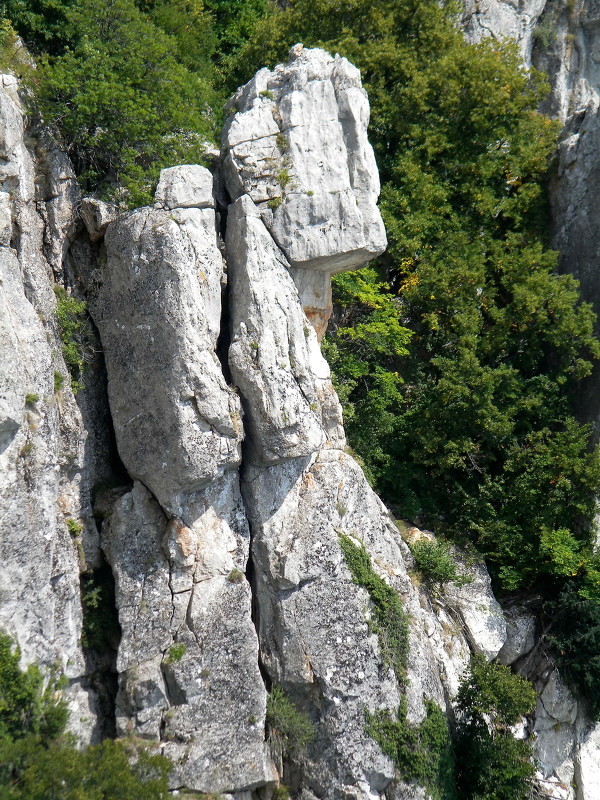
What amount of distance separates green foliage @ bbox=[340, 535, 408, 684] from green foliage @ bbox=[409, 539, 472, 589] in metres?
1.68

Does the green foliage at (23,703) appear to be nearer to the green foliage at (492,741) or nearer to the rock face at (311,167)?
the green foliage at (492,741)

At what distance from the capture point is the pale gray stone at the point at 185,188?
14180 mm

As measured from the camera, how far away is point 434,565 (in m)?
15.9

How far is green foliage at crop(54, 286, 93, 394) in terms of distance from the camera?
14297 millimetres

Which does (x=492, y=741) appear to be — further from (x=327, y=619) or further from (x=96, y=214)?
(x=96, y=214)

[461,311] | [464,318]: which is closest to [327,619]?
[464,318]

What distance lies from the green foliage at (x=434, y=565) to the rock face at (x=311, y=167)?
517 cm

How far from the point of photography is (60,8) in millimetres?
16219

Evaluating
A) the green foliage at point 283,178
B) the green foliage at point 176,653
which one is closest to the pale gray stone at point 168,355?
the green foliage at point 283,178

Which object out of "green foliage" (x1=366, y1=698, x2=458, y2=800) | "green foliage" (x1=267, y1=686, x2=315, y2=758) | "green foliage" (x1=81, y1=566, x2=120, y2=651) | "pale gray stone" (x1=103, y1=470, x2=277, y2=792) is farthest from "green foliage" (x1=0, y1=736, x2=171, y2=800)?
"green foliage" (x1=366, y1=698, x2=458, y2=800)

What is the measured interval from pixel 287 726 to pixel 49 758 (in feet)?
14.0

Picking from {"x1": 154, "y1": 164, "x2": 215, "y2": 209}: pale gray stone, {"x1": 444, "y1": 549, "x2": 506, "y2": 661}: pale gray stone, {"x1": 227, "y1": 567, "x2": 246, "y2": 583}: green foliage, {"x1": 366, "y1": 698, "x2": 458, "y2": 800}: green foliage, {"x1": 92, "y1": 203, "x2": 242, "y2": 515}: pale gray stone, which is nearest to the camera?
{"x1": 92, "y1": 203, "x2": 242, "y2": 515}: pale gray stone

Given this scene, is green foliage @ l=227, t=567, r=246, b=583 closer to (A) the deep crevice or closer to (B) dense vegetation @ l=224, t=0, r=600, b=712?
(A) the deep crevice

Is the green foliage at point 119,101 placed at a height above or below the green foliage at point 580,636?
above
